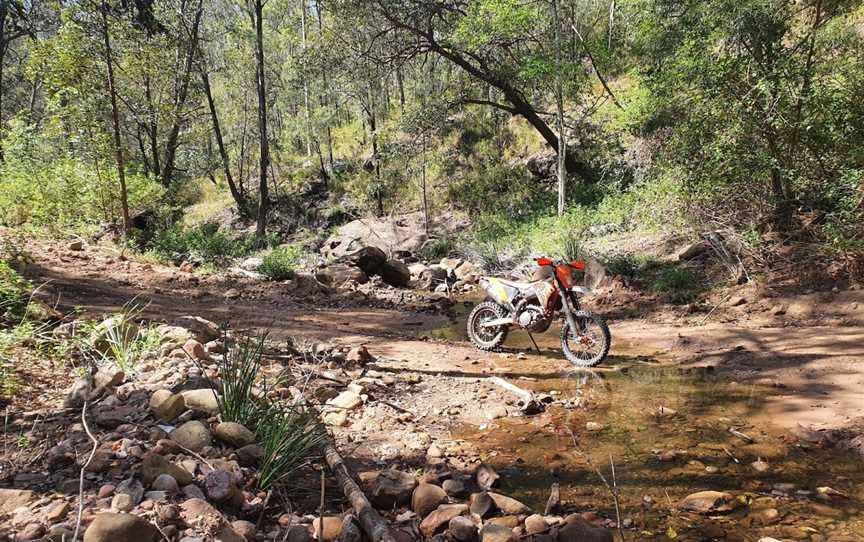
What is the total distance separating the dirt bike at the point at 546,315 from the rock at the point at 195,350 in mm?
3519

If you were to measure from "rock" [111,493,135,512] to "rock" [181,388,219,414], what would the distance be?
109 cm

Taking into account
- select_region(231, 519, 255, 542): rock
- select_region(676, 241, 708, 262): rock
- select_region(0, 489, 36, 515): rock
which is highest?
select_region(676, 241, 708, 262): rock

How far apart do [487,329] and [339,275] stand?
5862 millimetres

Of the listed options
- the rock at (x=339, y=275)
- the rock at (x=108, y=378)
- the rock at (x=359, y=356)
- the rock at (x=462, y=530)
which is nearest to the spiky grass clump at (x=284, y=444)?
the rock at (x=462, y=530)

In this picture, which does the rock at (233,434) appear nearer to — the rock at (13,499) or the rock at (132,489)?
the rock at (132,489)

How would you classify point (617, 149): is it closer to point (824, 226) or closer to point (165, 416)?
point (824, 226)

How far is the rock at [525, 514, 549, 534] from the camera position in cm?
260

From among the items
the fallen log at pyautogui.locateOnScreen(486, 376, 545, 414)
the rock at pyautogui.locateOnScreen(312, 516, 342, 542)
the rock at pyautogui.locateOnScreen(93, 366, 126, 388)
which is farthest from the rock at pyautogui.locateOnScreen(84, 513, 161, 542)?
the fallen log at pyautogui.locateOnScreen(486, 376, 545, 414)

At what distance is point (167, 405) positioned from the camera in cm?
321

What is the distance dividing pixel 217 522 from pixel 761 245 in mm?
8671

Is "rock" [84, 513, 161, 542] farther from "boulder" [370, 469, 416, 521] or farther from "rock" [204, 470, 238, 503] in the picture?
"boulder" [370, 469, 416, 521]

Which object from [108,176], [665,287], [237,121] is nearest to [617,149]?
[665,287]

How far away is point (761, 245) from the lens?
8.16m

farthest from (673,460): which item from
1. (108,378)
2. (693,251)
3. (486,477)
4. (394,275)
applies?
(394,275)
